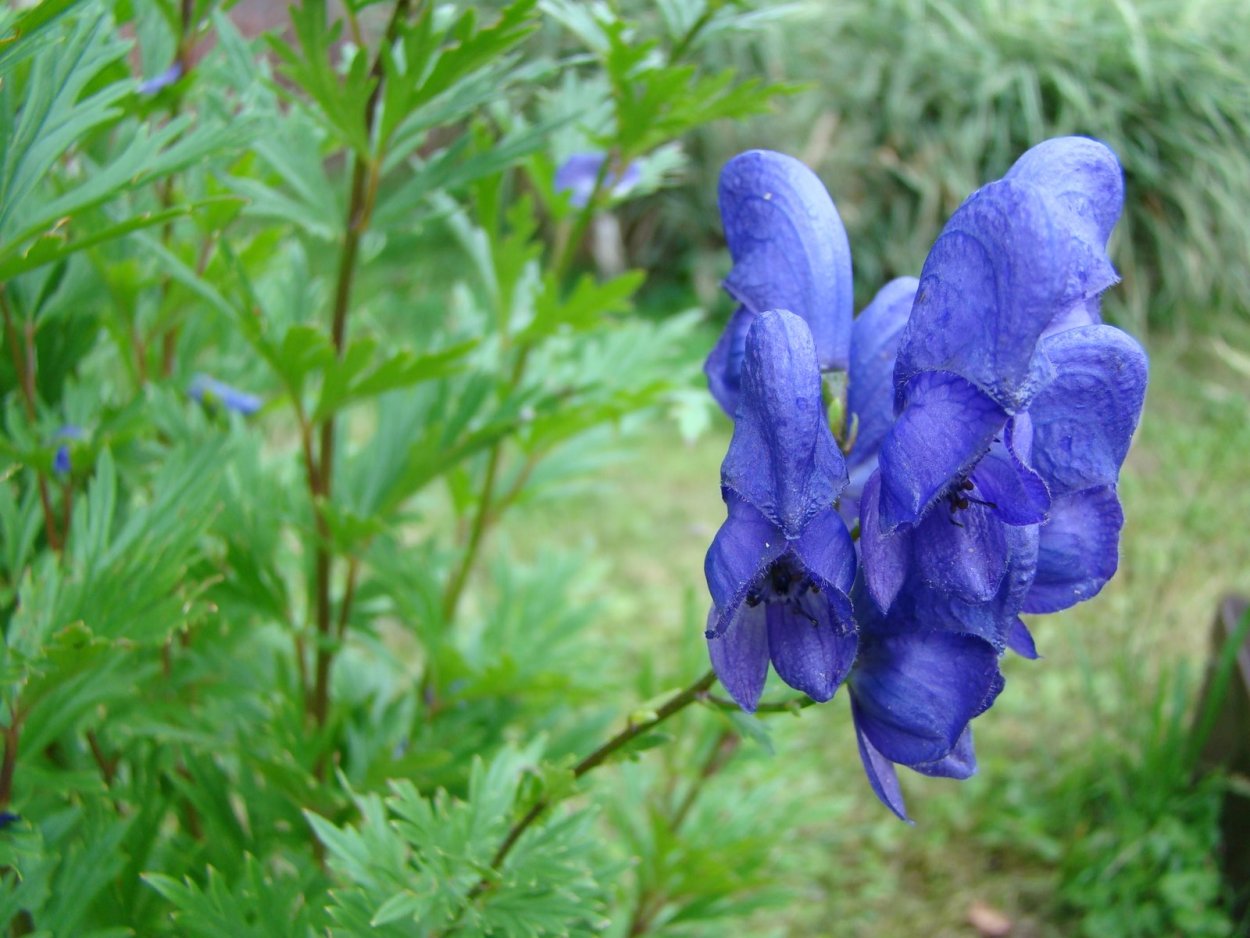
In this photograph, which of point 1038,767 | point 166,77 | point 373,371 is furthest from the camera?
point 1038,767

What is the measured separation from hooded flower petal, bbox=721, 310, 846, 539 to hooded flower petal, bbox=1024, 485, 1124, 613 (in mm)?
177

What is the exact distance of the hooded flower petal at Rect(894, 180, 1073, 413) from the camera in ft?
1.96

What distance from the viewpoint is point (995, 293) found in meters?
0.61

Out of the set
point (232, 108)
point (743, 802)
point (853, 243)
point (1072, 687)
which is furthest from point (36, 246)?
point (853, 243)

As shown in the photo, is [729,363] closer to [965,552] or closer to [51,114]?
[965,552]

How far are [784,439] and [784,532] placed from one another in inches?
2.2

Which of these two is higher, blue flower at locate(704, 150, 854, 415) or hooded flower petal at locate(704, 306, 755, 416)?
blue flower at locate(704, 150, 854, 415)

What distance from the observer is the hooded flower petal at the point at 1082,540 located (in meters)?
0.73

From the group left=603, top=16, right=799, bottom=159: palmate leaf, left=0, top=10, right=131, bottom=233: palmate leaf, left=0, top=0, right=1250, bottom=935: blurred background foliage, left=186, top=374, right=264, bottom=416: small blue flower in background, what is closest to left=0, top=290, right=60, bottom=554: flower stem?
left=0, top=0, right=1250, bottom=935: blurred background foliage

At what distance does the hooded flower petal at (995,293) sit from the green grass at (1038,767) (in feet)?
2.56

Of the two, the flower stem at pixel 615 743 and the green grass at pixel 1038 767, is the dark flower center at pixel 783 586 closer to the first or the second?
the flower stem at pixel 615 743

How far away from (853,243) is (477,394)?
385cm

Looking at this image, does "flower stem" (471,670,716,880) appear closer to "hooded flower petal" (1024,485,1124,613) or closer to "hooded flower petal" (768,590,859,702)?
"hooded flower petal" (768,590,859,702)

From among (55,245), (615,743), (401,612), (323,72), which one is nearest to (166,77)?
(323,72)
